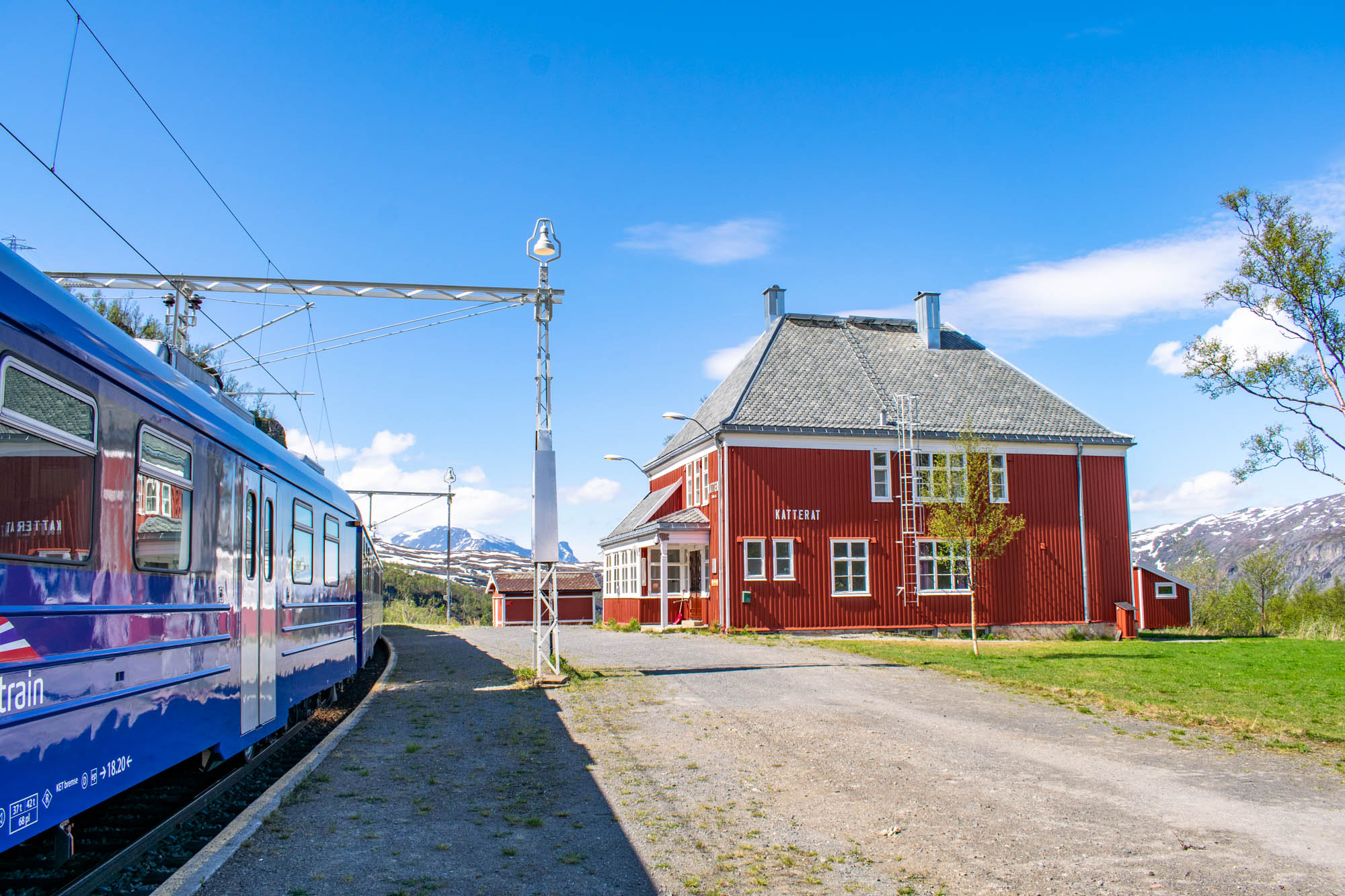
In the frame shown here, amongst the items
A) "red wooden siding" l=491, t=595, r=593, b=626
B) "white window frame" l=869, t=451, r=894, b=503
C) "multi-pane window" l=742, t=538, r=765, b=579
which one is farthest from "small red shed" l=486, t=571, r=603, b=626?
"white window frame" l=869, t=451, r=894, b=503

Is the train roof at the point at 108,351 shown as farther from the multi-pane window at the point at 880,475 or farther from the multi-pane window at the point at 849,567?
the multi-pane window at the point at 880,475

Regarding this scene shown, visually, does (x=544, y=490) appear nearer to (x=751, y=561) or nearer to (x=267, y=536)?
(x=267, y=536)

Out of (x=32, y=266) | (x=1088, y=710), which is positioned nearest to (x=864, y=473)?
(x=1088, y=710)

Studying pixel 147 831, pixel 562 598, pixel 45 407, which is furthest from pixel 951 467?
pixel 562 598

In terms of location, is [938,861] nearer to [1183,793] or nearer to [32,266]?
[1183,793]

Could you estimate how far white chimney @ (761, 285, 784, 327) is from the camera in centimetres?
3425

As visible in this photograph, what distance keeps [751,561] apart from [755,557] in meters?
0.16

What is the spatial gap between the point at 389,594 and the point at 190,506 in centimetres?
8781

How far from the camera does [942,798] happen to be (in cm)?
796

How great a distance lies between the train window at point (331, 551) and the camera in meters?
12.6

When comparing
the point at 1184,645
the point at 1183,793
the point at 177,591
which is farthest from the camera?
the point at 1184,645

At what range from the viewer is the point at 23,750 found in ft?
14.8

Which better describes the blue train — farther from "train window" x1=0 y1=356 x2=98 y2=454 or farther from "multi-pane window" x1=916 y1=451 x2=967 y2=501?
"multi-pane window" x1=916 y1=451 x2=967 y2=501

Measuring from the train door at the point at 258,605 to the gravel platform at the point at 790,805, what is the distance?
0.89 meters
